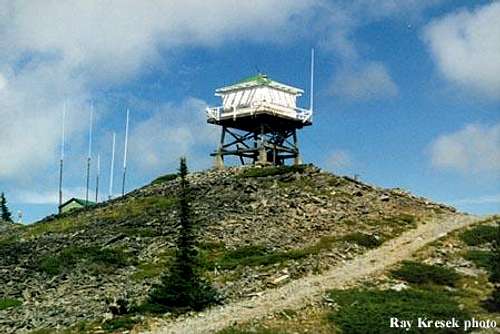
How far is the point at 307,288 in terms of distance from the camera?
137 feet

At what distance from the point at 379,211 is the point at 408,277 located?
17688mm

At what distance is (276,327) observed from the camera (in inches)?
1382

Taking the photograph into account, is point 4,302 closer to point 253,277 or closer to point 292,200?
point 253,277

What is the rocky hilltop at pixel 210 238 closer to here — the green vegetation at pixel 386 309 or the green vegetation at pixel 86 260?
the green vegetation at pixel 86 260

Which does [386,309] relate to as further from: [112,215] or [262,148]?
[262,148]

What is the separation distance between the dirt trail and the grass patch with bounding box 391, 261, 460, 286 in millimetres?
1223

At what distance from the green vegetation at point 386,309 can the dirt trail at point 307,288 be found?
1793mm

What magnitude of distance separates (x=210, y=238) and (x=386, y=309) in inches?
755

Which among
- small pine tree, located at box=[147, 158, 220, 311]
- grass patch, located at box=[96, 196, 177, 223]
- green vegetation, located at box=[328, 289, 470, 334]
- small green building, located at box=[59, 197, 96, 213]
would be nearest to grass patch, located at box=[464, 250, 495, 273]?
green vegetation, located at box=[328, 289, 470, 334]

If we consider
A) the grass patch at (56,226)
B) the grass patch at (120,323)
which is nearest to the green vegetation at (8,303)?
the grass patch at (120,323)

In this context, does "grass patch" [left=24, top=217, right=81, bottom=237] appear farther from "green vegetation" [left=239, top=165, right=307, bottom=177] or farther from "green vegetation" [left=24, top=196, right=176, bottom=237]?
"green vegetation" [left=239, top=165, right=307, bottom=177]

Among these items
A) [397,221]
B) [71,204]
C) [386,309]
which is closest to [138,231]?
[397,221]

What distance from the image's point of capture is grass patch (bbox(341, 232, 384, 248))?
52184 millimetres

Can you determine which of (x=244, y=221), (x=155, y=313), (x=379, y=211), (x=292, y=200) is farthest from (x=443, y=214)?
(x=155, y=313)
